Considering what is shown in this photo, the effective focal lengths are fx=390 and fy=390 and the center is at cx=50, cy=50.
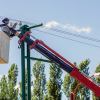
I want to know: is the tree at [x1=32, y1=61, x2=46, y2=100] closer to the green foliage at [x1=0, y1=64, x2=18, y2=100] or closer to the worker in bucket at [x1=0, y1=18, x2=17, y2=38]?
the green foliage at [x1=0, y1=64, x2=18, y2=100]

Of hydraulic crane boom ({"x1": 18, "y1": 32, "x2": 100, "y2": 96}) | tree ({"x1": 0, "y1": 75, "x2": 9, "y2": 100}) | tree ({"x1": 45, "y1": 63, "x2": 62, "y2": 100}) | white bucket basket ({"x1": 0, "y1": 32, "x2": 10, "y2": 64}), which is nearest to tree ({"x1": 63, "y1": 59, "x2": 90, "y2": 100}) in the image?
tree ({"x1": 45, "y1": 63, "x2": 62, "y2": 100})

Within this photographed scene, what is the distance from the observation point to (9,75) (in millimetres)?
50281

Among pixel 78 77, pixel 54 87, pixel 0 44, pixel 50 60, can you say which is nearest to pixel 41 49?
pixel 50 60

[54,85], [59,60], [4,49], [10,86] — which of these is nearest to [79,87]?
[54,85]

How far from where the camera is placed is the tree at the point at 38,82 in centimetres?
4669

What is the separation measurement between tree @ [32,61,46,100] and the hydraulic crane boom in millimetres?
27024

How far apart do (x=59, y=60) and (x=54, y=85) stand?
26.0 meters

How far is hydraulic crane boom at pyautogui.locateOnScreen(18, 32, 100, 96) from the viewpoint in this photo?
19.5m

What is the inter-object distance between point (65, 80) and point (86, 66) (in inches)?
121

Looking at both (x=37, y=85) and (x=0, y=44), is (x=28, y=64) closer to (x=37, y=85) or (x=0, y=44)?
(x=0, y=44)

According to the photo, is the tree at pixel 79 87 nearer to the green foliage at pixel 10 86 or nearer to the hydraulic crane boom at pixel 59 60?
the green foliage at pixel 10 86

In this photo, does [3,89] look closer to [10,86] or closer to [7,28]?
[10,86]

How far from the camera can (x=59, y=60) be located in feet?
64.4

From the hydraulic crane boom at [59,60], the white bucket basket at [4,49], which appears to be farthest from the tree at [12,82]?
the white bucket basket at [4,49]
